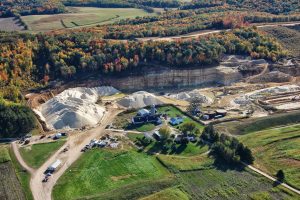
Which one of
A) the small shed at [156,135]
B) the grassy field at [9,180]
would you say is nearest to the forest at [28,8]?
the grassy field at [9,180]

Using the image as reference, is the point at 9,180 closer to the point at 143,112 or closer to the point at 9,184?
the point at 9,184

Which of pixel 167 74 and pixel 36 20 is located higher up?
pixel 36 20

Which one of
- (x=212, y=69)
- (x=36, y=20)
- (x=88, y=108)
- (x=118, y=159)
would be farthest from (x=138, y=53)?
(x=36, y=20)

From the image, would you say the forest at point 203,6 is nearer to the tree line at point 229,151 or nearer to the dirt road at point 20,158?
the dirt road at point 20,158

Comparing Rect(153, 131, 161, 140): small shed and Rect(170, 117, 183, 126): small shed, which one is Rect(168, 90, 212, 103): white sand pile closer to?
Rect(170, 117, 183, 126): small shed

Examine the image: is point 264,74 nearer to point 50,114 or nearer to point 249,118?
point 249,118

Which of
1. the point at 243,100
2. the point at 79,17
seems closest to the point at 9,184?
the point at 243,100
